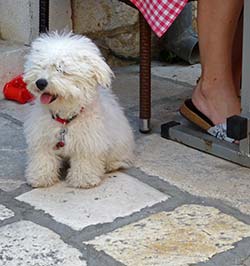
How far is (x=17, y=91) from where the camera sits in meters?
2.94

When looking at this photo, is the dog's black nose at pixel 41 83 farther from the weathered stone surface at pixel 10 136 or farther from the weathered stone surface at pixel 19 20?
the weathered stone surface at pixel 19 20

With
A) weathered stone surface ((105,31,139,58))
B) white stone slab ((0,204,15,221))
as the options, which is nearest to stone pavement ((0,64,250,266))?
white stone slab ((0,204,15,221))

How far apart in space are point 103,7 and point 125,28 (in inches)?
7.1

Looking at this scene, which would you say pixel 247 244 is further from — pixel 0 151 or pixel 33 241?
pixel 0 151

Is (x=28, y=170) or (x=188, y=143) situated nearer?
(x=28, y=170)

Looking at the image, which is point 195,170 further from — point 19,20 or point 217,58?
point 19,20

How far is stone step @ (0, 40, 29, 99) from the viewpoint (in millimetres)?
3006

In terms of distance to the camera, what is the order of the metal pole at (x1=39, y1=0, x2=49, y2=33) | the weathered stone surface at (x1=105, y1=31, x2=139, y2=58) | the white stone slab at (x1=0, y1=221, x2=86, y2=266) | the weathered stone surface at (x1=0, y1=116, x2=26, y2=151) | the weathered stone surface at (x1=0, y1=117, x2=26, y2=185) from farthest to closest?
the weathered stone surface at (x1=105, y1=31, x2=139, y2=58), the metal pole at (x1=39, y1=0, x2=49, y2=33), the weathered stone surface at (x1=0, y1=116, x2=26, y2=151), the weathered stone surface at (x1=0, y1=117, x2=26, y2=185), the white stone slab at (x1=0, y1=221, x2=86, y2=266)

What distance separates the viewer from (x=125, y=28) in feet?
11.5

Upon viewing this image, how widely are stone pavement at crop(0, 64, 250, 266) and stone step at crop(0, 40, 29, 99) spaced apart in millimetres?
510

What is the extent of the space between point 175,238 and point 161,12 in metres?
0.84

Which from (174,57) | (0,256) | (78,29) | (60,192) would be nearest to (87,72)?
(60,192)

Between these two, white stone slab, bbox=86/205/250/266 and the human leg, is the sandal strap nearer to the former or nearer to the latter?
the human leg

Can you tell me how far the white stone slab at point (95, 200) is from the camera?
1.99m
